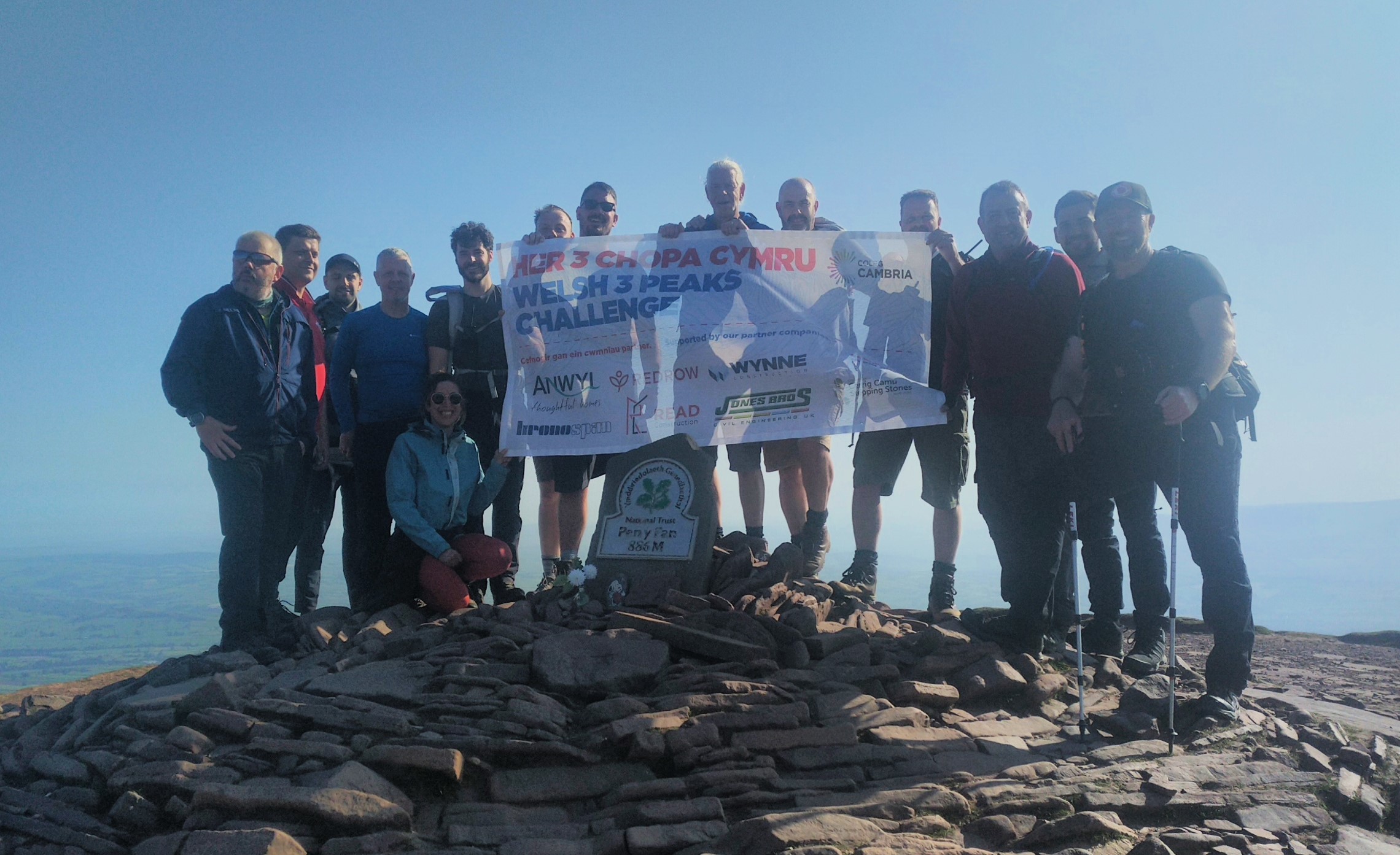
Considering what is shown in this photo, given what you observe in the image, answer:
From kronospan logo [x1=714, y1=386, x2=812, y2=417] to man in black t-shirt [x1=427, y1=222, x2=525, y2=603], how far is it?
1937 millimetres

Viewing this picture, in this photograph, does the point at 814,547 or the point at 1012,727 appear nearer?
the point at 1012,727

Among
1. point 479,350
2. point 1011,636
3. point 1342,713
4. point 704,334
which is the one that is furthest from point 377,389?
point 1342,713

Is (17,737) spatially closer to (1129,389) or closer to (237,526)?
(237,526)

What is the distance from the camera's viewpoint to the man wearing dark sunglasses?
6.68m

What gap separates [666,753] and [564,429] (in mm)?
3731

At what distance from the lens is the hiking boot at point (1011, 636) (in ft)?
21.3

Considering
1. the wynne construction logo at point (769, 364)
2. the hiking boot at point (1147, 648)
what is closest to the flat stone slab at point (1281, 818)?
the hiking boot at point (1147, 648)

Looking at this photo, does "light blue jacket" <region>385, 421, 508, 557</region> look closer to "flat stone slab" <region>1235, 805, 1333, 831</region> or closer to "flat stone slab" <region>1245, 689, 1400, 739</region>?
"flat stone slab" <region>1235, 805, 1333, 831</region>

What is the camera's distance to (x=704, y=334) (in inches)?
318

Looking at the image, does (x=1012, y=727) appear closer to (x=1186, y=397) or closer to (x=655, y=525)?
(x=1186, y=397)

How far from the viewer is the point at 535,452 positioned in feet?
25.9

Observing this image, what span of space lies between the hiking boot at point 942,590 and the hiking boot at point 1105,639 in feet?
3.31

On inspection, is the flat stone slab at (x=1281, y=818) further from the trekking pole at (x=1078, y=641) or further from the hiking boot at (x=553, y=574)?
the hiking boot at (x=553, y=574)

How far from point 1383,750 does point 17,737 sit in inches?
343
